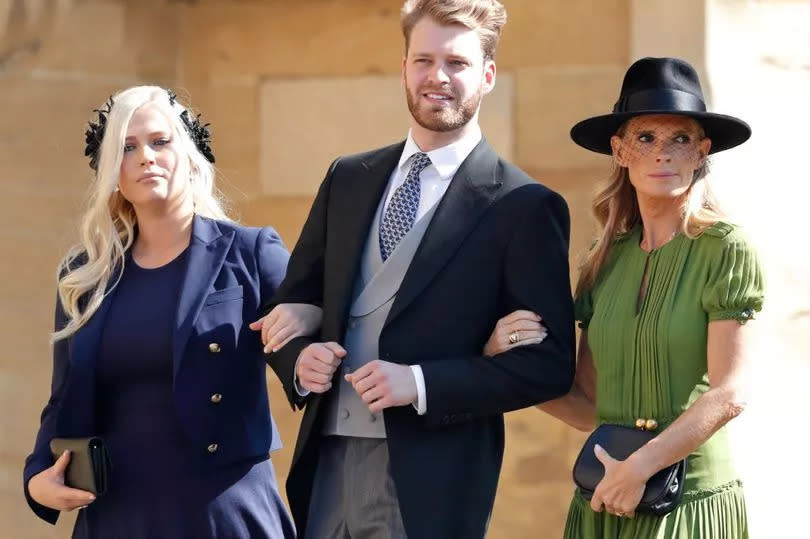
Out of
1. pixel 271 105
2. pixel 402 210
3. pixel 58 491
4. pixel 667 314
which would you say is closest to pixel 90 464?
pixel 58 491

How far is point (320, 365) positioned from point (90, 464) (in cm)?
72

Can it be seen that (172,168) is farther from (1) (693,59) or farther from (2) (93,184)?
(1) (693,59)

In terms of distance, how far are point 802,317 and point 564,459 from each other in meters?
0.93

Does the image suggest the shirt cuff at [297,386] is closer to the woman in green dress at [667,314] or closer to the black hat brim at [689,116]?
the woman in green dress at [667,314]

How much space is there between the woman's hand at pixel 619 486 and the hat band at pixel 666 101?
818mm

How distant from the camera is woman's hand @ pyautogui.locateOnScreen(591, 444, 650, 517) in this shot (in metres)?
3.76

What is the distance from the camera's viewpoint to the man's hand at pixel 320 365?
3.88 meters

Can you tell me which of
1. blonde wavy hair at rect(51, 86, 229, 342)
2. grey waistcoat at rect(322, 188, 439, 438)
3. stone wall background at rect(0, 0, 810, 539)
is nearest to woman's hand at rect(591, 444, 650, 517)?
grey waistcoat at rect(322, 188, 439, 438)

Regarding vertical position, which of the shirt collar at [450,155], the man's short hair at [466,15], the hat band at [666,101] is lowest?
the shirt collar at [450,155]

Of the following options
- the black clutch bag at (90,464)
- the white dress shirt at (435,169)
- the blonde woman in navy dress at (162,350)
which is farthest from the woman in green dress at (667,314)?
the black clutch bag at (90,464)

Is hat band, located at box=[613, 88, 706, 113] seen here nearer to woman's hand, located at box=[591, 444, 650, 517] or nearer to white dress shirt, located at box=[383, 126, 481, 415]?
white dress shirt, located at box=[383, 126, 481, 415]

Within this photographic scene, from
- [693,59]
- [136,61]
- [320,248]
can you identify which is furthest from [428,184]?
[136,61]

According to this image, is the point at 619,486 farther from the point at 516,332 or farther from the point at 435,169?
the point at 435,169

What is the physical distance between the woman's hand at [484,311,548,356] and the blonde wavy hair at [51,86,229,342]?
1045mm
